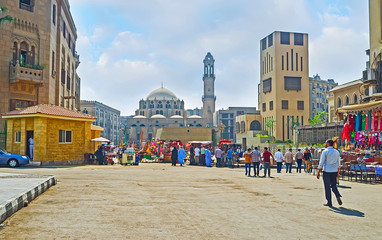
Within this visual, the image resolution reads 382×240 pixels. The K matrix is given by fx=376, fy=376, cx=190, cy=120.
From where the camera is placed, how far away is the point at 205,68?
365 ft

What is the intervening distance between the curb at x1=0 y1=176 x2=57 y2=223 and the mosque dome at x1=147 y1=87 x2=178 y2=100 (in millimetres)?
102798

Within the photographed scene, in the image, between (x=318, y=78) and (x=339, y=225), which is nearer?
(x=339, y=225)

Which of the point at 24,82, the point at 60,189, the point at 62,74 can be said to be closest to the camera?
the point at 60,189

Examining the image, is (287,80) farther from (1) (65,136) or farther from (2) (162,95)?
(2) (162,95)

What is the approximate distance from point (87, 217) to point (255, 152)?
1164 cm

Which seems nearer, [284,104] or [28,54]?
[28,54]

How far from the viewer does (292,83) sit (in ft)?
201

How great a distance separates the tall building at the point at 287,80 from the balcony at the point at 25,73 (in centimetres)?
4133

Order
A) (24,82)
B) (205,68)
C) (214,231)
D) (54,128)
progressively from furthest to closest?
(205,68) < (24,82) < (54,128) < (214,231)

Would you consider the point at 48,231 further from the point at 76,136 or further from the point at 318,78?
the point at 318,78

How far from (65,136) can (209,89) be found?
295 feet

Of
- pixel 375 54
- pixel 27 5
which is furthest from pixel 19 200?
pixel 375 54

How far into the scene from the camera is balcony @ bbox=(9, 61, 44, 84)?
85.9ft

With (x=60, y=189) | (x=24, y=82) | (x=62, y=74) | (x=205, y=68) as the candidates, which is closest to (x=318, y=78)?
(x=205, y=68)
